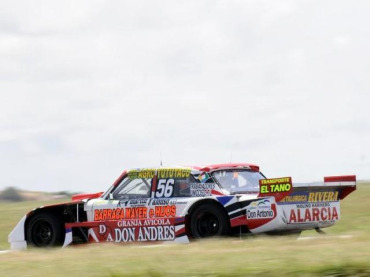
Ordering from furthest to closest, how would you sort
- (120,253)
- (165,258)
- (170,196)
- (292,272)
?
(170,196)
(120,253)
(165,258)
(292,272)

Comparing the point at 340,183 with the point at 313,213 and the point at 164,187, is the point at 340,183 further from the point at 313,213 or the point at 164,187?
the point at 164,187

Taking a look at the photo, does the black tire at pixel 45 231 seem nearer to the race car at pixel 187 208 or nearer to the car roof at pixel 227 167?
the race car at pixel 187 208

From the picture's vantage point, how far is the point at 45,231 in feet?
49.0

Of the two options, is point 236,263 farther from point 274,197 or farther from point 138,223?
point 138,223

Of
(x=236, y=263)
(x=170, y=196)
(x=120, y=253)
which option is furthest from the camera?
(x=170, y=196)

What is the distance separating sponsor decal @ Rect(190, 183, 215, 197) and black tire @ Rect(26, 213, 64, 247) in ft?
8.05

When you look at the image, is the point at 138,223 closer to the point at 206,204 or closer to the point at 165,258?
the point at 206,204

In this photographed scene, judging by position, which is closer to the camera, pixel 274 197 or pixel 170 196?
pixel 274 197

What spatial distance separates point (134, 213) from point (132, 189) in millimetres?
517

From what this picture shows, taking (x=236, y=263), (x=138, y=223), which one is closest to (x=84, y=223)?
(x=138, y=223)

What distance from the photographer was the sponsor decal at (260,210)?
13.1m

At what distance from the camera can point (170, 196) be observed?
14.1 metres

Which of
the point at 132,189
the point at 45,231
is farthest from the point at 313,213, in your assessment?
the point at 45,231

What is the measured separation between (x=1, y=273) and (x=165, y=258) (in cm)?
159
